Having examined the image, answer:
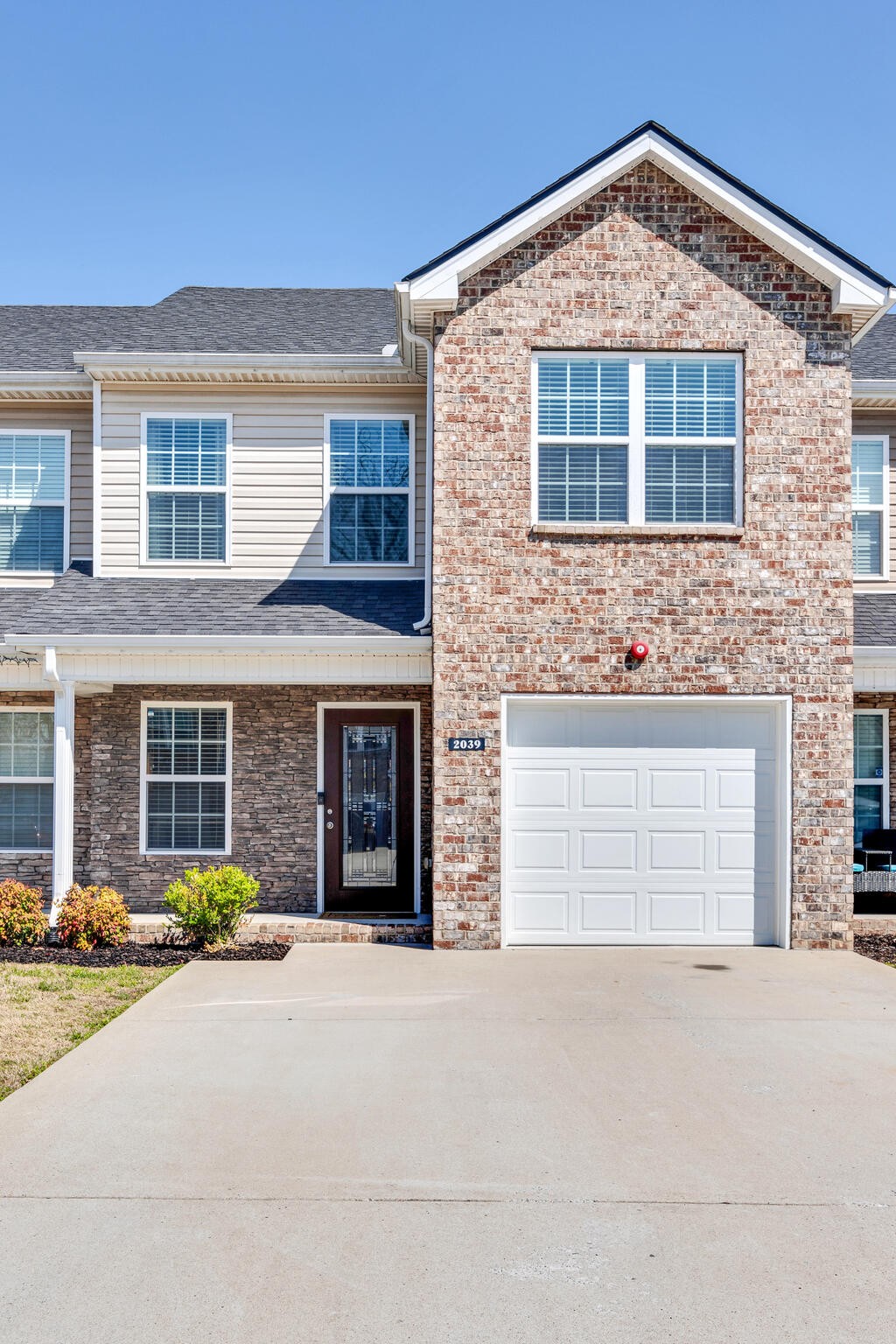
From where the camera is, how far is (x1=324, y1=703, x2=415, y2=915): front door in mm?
11487

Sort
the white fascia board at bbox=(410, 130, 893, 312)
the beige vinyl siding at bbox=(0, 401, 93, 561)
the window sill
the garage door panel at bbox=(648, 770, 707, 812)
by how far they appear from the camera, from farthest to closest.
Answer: the beige vinyl siding at bbox=(0, 401, 93, 561) → the garage door panel at bbox=(648, 770, 707, 812) → the window sill → the white fascia board at bbox=(410, 130, 893, 312)

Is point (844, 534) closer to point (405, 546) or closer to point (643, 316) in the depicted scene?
point (643, 316)

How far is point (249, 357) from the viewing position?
1152 centimetres

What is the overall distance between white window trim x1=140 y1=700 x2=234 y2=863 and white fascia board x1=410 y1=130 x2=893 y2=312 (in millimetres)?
4880

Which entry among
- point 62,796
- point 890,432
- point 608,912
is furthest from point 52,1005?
point 890,432

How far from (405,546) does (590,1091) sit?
723 cm

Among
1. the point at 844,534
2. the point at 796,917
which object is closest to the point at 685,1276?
the point at 796,917

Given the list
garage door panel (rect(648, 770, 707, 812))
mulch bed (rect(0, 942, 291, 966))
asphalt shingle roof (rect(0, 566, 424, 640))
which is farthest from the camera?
asphalt shingle roof (rect(0, 566, 424, 640))

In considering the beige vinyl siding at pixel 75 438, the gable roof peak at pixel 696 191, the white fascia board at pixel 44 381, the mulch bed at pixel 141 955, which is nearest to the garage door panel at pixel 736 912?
the mulch bed at pixel 141 955

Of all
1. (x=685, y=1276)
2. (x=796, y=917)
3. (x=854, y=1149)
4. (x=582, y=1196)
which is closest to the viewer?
Result: (x=685, y=1276)

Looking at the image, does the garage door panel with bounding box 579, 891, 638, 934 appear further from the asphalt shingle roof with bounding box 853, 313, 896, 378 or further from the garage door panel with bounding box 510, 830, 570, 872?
the asphalt shingle roof with bounding box 853, 313, 896, 378

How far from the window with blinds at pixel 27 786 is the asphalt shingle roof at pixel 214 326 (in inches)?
167

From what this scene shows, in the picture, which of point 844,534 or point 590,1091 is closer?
point 590,1091

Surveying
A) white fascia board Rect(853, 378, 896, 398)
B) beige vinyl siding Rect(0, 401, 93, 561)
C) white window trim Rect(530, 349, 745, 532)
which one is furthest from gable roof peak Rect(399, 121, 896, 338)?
beige vinyl siding Rect(0, 401, 93, 561)
